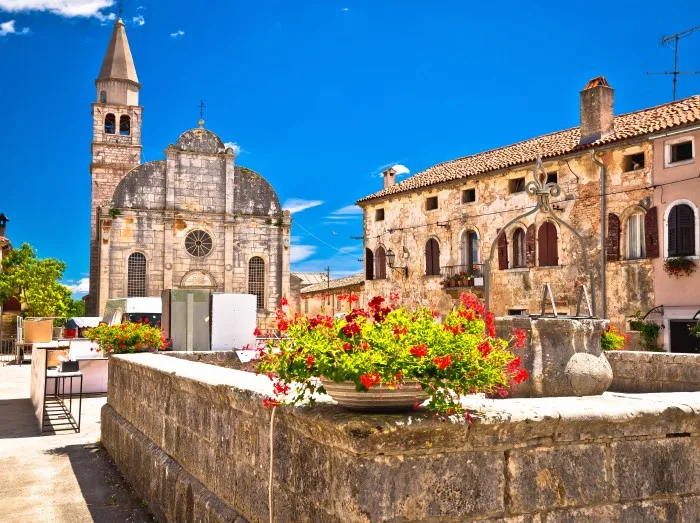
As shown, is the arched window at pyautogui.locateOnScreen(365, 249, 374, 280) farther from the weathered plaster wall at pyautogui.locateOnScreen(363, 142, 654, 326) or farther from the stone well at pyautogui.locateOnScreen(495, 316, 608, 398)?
the stone well at pyautogui.locateOnScreen(495, 316, 608, 398)

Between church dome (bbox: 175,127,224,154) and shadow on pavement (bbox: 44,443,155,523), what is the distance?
101 feet

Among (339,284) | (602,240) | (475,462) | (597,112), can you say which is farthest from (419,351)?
(339,284)

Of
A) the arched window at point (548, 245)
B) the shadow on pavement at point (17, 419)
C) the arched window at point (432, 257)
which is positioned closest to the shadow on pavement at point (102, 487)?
the shadow on pavement at point (17, 419)

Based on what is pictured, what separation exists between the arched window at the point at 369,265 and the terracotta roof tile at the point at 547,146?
8.80 ft

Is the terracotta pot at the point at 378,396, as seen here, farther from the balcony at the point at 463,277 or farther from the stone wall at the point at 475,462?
the balcony at the point at 463,277

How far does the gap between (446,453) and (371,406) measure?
369 millimetres

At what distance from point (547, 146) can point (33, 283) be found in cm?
2854

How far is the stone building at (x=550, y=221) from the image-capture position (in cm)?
2266

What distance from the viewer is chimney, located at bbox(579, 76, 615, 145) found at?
2453 centimetres

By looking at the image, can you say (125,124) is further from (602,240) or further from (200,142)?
(602,240)

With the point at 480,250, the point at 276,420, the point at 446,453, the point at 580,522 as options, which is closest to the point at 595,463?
the point at 580,522

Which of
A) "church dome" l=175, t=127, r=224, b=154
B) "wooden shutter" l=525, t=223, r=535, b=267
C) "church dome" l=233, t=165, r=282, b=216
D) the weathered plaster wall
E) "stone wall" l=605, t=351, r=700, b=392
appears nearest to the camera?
"stone wall" l=605, t=351, r=700, b=392

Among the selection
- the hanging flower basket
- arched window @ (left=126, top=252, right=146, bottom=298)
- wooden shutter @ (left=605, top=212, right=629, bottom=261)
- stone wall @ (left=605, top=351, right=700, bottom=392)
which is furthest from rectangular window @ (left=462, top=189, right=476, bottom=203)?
stone wall @ (left=605, top=351, right=700, bottom=392)

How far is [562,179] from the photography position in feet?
82.2
